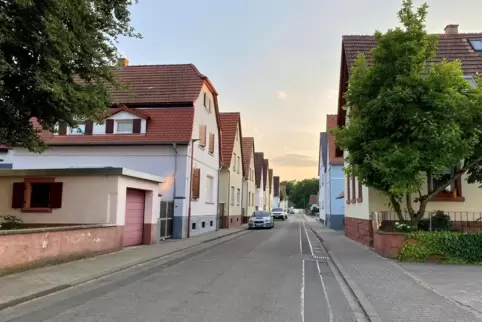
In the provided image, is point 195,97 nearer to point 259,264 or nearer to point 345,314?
point 259,264

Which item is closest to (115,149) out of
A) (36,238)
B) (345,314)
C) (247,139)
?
(36,238)

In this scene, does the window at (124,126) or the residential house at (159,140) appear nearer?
the residential house at (159,140)

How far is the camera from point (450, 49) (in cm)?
2114

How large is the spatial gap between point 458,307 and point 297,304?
269 cm

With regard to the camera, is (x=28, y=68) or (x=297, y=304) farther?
(x=28, y=68)

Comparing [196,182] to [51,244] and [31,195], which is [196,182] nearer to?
[31,195]

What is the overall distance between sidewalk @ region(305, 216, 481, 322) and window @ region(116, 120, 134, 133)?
47.7 feet

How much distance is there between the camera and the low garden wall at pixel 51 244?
1039cm

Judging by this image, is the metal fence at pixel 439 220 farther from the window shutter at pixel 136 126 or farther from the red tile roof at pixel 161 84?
the window shutter at pixel 136 126

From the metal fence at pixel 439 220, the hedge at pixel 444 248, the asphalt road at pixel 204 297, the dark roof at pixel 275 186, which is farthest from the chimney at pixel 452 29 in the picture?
the dark roof at pixel 275 186

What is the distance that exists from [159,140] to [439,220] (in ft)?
43.9

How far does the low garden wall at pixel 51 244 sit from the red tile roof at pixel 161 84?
10.4 meters

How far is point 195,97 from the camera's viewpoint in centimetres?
2378

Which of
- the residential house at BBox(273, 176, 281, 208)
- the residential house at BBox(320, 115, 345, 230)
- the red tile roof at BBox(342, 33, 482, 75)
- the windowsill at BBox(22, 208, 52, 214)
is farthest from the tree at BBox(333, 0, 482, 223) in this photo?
the residential house at BBox(273, 176, 281, 208)
